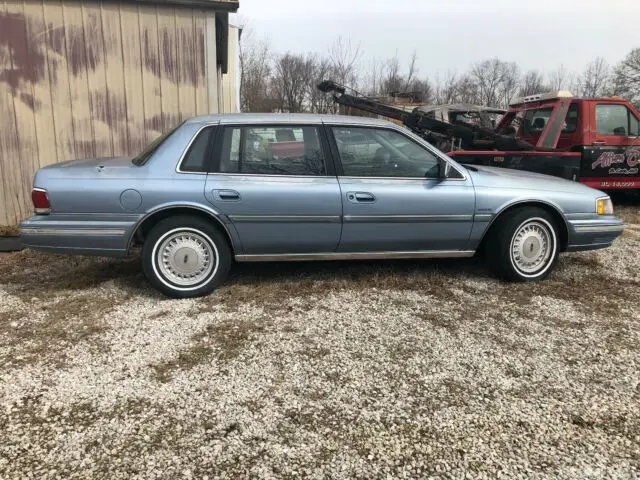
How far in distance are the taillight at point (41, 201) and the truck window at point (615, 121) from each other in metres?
7.72

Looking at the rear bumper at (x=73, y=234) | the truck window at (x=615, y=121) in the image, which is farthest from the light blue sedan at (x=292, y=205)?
the truck window at (x=615, y=121)

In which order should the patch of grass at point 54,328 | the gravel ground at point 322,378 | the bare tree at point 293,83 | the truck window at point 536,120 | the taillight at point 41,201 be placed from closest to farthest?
the gravel ground at point 322,378 < the patch of grass at point 54,328 < the taillight at point 41,201 < the truck window at point 536,120 < the bare tree at point 293,83

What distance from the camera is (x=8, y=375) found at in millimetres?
2994

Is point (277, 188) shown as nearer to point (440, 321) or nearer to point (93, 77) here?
point (440, 321)

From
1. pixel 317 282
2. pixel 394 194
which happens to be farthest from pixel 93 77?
pixel 394 194

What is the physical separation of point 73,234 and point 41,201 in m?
0.35

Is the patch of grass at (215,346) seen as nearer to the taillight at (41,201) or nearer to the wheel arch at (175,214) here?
the wheel arch at (175,214)

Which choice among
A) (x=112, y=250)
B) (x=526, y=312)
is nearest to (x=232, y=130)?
(x=112, y=250)

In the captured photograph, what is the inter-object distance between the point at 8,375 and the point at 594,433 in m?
3.15

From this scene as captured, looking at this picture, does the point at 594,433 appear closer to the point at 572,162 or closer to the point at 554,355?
the point at 554,355

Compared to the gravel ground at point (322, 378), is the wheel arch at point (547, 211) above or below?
above

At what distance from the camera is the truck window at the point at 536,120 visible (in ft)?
27.9

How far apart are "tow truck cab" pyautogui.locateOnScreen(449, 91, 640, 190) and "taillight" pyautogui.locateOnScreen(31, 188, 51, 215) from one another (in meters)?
5.58

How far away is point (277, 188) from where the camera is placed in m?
4.17
